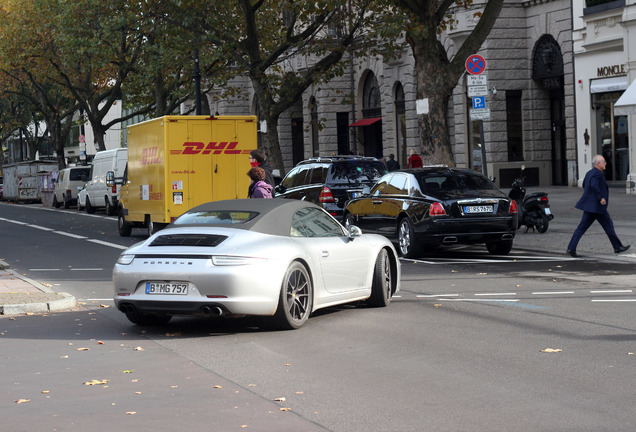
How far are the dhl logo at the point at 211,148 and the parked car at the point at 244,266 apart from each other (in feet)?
34.7

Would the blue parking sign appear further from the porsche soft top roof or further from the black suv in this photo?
the porsche soft top roof

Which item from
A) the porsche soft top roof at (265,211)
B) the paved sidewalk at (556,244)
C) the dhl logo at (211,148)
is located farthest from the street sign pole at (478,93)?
the porsche soft top roof at (265,211)

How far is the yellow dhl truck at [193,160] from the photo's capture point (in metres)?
21.7

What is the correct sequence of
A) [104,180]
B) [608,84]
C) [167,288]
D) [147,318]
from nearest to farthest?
[167,288] → [147,318] → [608,84] → [104,180]

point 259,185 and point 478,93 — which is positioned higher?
point 478,93

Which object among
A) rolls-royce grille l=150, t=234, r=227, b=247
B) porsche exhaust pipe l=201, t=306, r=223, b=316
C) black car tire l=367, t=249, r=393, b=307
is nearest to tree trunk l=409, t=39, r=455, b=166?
black car tire l=367, t=249, r=393, b=307

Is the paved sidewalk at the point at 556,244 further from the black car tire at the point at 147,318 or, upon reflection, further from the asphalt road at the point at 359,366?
the black car tire at the point at 147,318

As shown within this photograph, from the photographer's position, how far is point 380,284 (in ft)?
38.8

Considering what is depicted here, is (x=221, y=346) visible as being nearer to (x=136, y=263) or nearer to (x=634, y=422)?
(x=136, y=263)

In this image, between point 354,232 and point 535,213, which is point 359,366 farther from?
point 535,213

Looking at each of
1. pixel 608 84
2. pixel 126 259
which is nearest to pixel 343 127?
pixel 608 84

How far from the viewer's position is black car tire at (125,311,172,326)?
10.8 meters

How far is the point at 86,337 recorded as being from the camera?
33.8ft

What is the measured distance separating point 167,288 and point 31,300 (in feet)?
9.99
